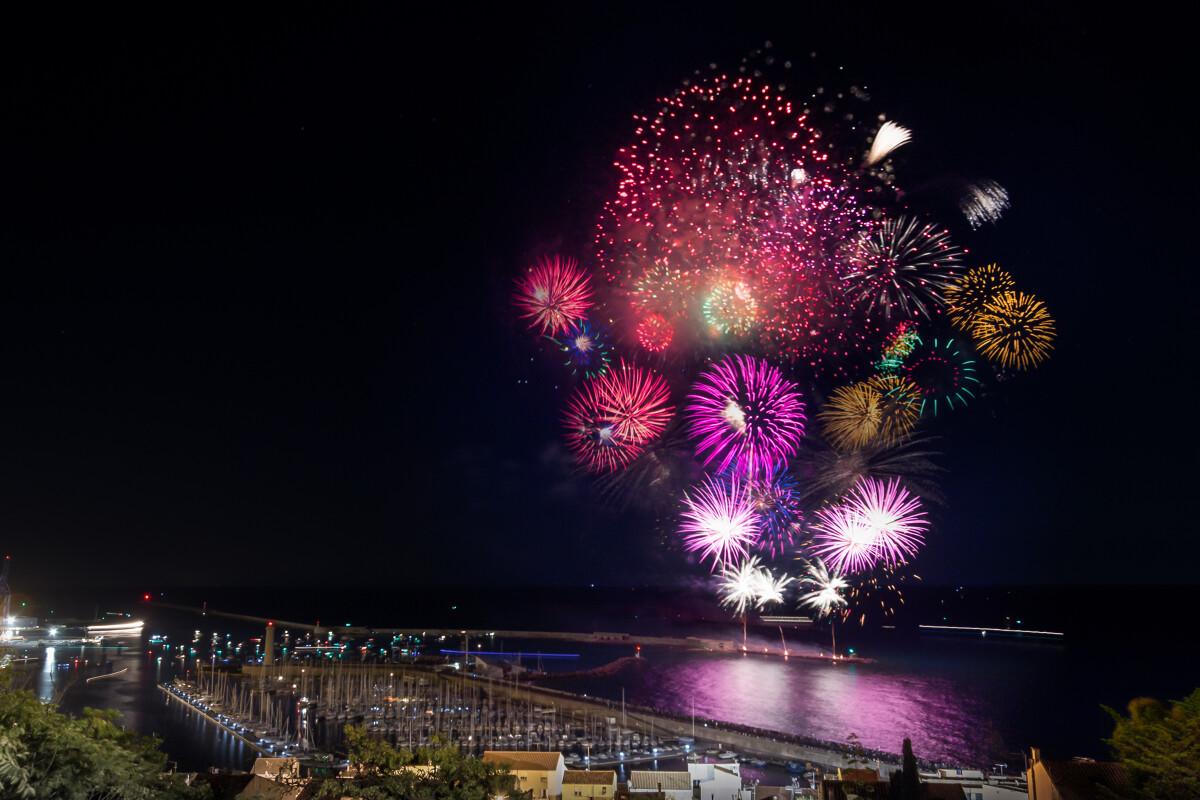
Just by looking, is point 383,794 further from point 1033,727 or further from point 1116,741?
point 1033,727

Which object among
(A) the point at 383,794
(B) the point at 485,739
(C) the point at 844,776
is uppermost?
(A) the point at 383,794

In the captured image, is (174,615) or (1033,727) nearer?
(1033,727)

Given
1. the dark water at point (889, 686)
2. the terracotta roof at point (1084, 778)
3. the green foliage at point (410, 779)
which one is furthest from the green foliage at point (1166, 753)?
the dark water at point (889, 686)

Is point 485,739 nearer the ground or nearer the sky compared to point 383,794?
nearer the ground

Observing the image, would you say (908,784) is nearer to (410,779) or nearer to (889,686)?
(410,779)

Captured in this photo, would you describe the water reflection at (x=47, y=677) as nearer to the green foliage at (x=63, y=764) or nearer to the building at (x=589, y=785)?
the building at (x=589, y=785)

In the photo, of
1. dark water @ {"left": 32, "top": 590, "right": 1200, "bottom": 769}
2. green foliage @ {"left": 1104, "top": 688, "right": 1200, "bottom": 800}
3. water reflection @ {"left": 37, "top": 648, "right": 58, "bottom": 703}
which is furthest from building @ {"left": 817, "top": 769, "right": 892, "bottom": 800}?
water reflection @ {"left": 37, "top": 648, "right": 58, "bottom": 703}

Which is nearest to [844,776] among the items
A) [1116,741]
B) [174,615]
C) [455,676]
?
[1116,741]
